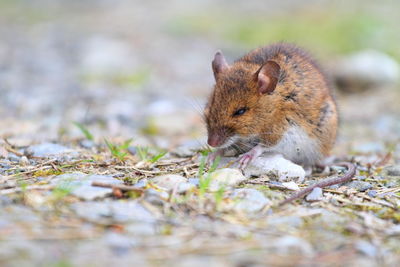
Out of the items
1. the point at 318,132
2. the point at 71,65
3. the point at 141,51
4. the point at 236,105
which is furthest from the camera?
the point at 141,51

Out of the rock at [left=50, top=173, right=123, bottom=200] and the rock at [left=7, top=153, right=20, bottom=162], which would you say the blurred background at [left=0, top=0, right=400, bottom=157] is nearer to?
the rock at [left=7, top=153, right=20, bottom=162]

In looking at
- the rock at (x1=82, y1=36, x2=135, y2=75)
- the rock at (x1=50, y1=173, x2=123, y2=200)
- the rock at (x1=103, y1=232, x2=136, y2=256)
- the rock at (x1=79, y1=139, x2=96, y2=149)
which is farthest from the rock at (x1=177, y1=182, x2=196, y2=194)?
the rock at (x1=82, y1=36, x2=135, y2=75)

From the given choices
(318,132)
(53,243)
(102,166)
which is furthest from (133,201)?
(318,132)

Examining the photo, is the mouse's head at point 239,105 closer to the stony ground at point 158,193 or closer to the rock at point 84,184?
the stony ground at point 158,193

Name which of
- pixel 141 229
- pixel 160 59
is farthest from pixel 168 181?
pixel 160 59

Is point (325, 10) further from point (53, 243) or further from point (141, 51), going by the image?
point (53, 243)

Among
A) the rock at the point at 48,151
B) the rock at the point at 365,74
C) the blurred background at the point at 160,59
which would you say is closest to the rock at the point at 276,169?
the rock at the point at 48,151
